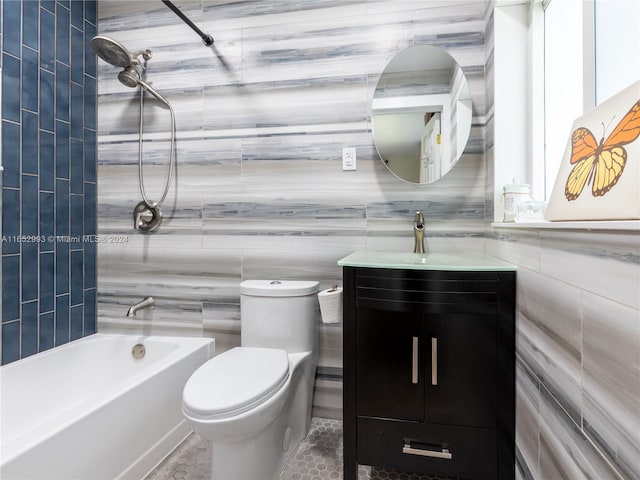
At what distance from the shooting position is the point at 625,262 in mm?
555

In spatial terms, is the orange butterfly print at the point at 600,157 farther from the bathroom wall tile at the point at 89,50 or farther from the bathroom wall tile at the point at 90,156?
the bathroom wall tile at the point at 89,50

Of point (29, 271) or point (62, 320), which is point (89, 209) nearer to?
point (29, 271)

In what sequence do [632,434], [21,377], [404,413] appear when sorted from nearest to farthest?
1. [632,434]
2. [404,413]
3. [21,377]

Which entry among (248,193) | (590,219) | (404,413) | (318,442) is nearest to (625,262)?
(590,219)

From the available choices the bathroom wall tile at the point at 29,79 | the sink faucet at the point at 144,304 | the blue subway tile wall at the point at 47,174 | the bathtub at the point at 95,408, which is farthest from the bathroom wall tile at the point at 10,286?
the bathroom wall tile at the point at 29,79

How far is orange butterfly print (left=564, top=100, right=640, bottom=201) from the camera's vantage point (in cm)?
65

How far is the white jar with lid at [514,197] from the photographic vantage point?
1216mm

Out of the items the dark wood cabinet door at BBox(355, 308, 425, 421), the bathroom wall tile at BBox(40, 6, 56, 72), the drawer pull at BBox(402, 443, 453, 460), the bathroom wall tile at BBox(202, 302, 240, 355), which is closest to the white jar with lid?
the dark wood cabinet door at BBox(355, 308, 425, 421)

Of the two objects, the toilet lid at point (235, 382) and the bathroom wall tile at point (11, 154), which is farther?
the bathroom wall tile at point (11, 154)

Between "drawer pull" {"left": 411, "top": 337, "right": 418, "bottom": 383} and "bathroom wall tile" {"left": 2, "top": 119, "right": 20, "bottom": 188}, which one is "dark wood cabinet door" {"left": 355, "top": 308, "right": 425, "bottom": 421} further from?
"bathroom wall tile" {"left": 2, "top": 119, "right": 20, "bottom": 188}

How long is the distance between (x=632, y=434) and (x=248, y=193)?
166 centimetres

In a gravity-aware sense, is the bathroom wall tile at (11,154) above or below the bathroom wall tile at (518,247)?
above

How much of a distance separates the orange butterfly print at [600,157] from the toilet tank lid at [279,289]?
1.07 meters

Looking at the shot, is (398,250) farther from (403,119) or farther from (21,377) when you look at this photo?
(21,377)
